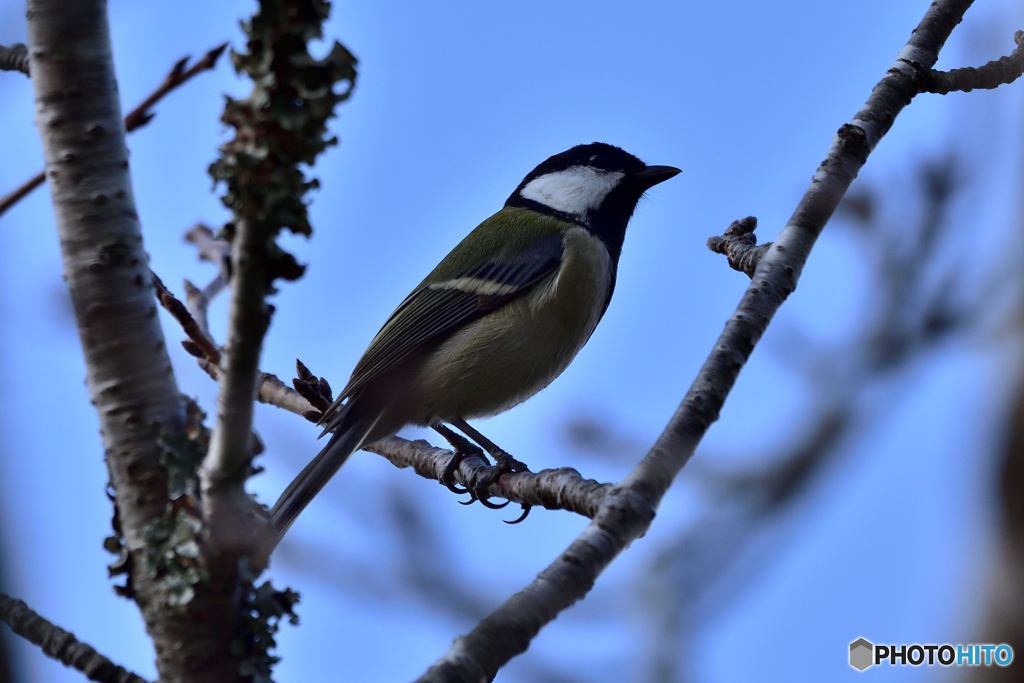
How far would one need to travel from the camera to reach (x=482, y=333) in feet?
12.4

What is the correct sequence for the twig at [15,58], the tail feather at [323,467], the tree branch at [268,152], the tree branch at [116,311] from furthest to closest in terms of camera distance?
the tail feather at [323,467]
the twig at [15,58]
the tree branch at [116,311]
the tree branch at [268,152]

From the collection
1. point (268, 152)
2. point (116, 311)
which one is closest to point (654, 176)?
point (116, 311)

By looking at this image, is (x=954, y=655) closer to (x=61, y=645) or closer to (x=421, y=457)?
(x=61, y=645)

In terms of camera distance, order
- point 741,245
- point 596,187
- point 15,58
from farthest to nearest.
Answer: point 596,187
point 741,245
point 15,58

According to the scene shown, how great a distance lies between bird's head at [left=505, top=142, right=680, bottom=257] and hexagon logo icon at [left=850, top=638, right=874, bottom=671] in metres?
2.23

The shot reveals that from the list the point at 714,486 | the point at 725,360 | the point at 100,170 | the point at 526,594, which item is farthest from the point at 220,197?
Answer: the point at 714,486

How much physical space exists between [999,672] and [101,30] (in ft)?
5.75

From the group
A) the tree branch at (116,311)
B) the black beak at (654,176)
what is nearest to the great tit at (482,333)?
the black beak at (654,176)

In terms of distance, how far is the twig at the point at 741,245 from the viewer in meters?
2.56

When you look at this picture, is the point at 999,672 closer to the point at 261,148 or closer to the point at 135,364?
the point at 261,148

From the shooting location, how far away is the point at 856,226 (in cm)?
233

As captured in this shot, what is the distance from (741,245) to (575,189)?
7.60ft

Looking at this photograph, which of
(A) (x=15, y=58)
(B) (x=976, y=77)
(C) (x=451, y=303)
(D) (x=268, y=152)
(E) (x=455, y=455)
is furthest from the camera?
(C) (x=451, y=303)

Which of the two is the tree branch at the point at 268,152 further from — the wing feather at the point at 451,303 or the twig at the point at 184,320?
the wing feather at the point at 451,303
